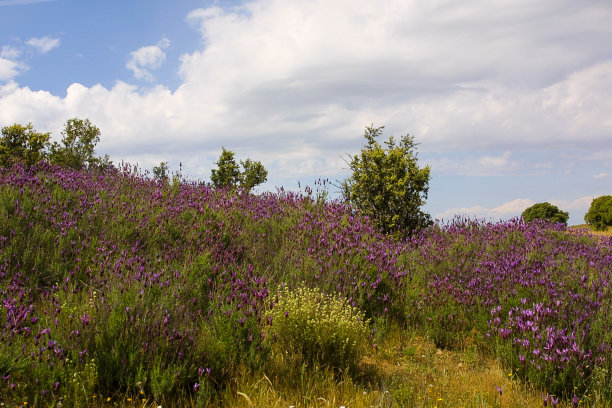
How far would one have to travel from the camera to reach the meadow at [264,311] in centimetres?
330

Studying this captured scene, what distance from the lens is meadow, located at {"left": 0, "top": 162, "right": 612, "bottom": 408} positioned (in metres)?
3.30

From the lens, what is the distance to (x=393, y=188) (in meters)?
9.72

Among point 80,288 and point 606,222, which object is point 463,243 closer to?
point 80,288

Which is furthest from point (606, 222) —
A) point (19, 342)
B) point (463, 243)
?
point (19, 342)

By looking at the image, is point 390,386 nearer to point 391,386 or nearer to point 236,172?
point 391,386

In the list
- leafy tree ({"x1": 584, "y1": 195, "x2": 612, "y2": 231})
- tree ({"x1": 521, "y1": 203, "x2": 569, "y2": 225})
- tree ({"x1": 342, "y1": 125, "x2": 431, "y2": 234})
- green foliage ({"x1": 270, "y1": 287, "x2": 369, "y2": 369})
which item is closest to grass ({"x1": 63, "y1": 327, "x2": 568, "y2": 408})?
green foliage ({"x1": 270, "y1": 287, "x2": 369, "y2": 369})

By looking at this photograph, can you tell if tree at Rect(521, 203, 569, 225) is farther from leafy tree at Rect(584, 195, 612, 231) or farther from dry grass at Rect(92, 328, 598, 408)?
dry grass at Rect(92, 328, 598, 408)

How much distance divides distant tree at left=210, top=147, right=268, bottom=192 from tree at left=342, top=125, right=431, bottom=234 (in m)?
13.4

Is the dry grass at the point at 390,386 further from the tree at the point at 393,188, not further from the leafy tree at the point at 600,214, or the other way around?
the leafy tree at the point at 600,214

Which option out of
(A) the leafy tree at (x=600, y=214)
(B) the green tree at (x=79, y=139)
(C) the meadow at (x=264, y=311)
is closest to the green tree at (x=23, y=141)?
(B) the green tree at (x=79, y=139)

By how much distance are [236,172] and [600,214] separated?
1765 centimetres

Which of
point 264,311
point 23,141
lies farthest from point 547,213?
point 23,141

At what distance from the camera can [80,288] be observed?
4.46 metres

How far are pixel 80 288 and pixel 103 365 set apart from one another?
145 cm
